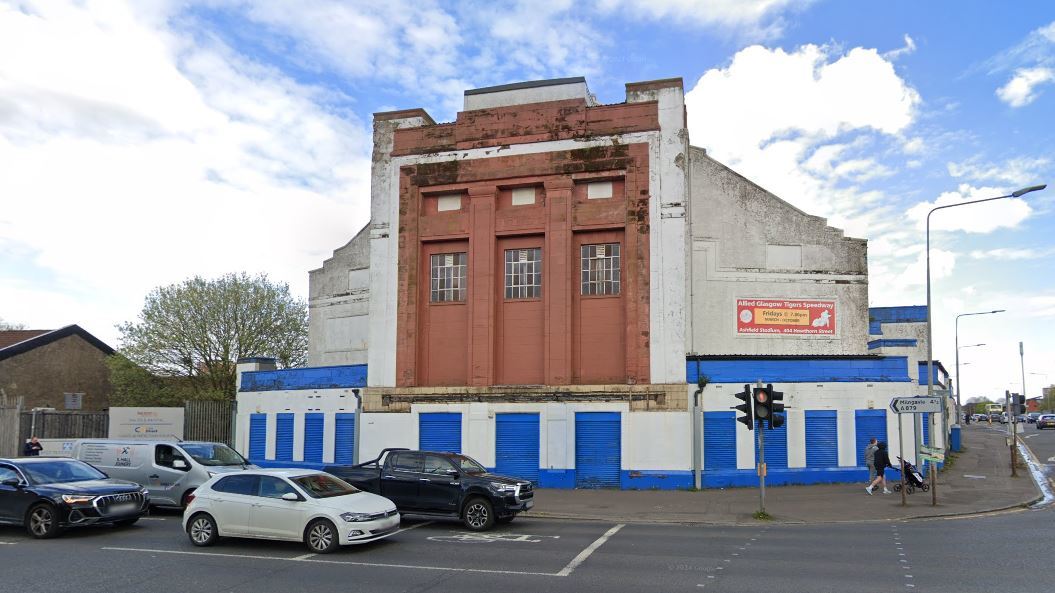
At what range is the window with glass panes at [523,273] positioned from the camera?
26516 mm

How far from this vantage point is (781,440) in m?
24.5

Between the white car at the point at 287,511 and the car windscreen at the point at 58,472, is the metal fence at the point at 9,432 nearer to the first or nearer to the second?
the car windscreen at the point at 58,472

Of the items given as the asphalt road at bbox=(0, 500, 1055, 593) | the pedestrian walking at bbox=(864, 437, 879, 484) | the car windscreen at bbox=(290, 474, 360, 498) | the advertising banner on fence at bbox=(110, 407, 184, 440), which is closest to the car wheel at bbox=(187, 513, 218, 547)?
the asphalt road at bbox=(0, 500, 1055, 593)

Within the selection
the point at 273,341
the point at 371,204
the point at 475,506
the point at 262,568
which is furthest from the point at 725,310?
the point at 273,341

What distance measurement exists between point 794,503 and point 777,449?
13.9 ft

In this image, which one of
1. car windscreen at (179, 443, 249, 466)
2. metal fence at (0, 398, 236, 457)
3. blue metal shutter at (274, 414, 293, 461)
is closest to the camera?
car windscreen at (179, 443, 249, 466)

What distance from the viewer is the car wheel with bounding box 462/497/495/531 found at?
52.1ft

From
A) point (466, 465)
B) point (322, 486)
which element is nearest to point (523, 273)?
point (466, 465)

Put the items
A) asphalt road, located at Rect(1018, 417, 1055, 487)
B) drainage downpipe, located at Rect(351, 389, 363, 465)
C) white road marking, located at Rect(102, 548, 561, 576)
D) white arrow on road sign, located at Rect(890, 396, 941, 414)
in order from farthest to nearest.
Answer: asphalt road, located at Rect(1018, 417, 1055, 487), drainage downpipe, located at Rect(351, 389, 363, 465), white arrow on road sign, located at Rect(890, 396, 941, 414), white road marking, located at Rect(102, 548, 561, 576)

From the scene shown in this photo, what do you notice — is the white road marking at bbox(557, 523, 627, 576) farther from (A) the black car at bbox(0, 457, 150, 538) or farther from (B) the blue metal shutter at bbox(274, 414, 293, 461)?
(B) the blue metal shutter at bbox(274, 414, 293, 461)

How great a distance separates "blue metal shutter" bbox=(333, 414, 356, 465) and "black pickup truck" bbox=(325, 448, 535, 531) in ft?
33.0

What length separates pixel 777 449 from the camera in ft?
80.3

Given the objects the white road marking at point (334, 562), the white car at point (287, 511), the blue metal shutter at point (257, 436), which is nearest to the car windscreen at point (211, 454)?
the white car at point (287, 511)

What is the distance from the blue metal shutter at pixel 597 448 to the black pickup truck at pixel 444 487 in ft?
26.2
